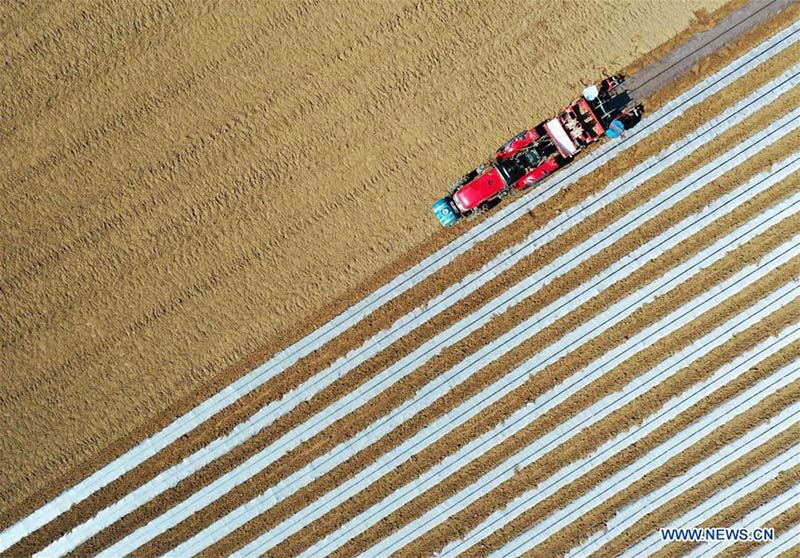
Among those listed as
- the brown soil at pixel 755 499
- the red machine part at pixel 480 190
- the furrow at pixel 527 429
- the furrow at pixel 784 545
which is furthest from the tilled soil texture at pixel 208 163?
the furrow at pixel 784 545

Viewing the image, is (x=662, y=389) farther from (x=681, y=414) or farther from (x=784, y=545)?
(x=784, y=545)

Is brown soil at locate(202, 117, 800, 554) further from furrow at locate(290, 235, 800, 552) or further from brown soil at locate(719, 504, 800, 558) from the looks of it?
brown soil at locate(719, 504, 800, 558)

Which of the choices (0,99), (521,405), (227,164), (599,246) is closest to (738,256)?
(599,246)

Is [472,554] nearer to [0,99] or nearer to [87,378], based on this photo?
[87,378]

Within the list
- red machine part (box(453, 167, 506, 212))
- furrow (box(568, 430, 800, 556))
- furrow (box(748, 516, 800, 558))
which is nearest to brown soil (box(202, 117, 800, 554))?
red machine part (box(453, 167, 506, 212))

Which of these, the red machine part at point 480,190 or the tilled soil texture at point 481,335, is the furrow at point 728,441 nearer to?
the tilled soil texture at point 481,335

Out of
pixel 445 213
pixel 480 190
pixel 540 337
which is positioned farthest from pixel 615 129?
pixel 540 337
